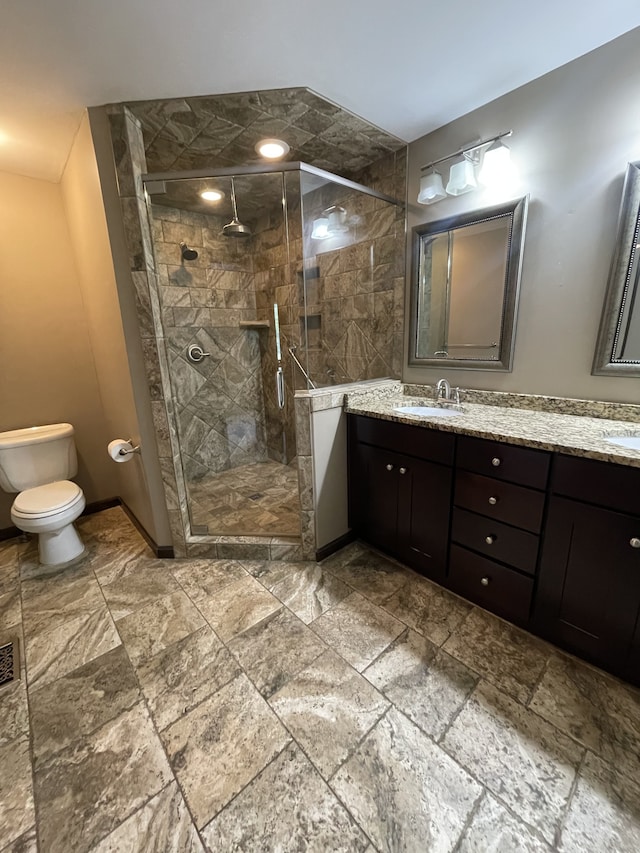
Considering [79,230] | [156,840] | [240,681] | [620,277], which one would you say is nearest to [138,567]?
[240,681]

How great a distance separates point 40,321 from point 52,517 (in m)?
1.40

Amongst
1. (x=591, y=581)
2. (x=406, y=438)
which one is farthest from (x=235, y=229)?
(x=591, y=581)

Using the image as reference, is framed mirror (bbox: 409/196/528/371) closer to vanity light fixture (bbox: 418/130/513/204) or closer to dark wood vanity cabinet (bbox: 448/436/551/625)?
vanity light fixture (bbox: 418/130/513/204)

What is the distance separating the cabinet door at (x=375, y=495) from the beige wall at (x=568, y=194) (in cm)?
82

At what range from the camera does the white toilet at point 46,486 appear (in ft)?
6.69

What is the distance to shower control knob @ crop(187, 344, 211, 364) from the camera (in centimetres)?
278

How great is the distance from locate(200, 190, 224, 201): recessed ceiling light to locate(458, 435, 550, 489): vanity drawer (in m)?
2.07

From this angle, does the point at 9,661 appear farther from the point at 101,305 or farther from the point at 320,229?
the point at 320,229

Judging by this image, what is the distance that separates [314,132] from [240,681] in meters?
2.73

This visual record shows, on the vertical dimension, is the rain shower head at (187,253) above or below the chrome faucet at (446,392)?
above

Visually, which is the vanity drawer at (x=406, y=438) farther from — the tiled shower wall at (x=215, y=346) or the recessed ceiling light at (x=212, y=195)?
the recessed ceiling light at (x=212, y=195)

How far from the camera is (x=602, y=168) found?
150cm

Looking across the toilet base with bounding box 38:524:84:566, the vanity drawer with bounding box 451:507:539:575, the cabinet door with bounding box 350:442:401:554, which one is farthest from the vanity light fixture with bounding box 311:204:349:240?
the toilet base with bounding box 38:524:84:566

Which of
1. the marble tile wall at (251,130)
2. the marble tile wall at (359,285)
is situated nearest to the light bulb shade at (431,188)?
the marble tile wall at (359,285)
